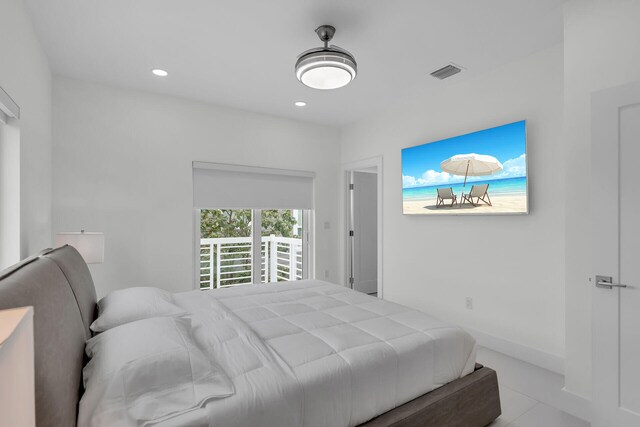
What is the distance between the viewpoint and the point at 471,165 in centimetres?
334

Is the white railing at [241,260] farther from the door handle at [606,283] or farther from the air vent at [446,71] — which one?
the door handle at [606,283]

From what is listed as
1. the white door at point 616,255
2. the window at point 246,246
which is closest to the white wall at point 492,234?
the white door at point 616,255

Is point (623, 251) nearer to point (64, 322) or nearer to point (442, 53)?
point (442, 53)

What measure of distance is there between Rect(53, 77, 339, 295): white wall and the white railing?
0.26 m

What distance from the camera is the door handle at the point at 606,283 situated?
1904mm

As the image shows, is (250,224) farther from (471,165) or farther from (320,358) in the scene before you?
(320,358)

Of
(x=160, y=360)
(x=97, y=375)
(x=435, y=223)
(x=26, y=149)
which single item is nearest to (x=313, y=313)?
(x=160, y=360)

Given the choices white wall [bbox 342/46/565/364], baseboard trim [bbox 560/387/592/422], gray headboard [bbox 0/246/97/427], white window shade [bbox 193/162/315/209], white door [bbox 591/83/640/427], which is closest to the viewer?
gray headboard [bbox 0/246/97/427]

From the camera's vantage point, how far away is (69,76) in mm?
3375

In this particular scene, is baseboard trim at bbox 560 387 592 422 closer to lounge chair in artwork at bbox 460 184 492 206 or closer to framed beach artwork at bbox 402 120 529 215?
framed beach artwork at bbox 402 120 529 215

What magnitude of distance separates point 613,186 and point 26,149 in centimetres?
391

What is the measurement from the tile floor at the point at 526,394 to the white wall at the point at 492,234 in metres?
0.22

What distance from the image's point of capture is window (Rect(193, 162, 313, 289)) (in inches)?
166

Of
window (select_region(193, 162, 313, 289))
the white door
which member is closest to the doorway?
window (select_region(193, 162, 313, 289))
